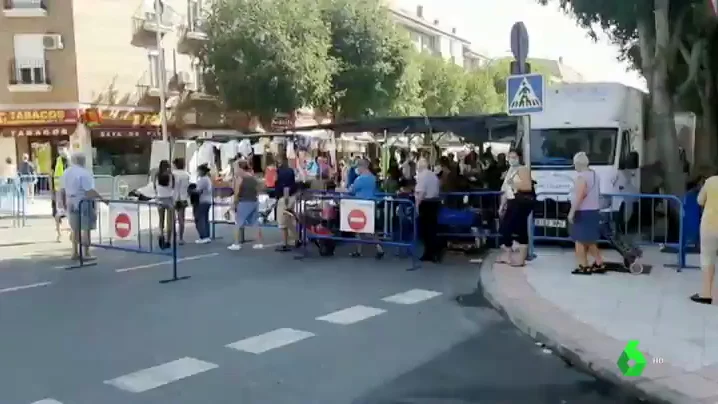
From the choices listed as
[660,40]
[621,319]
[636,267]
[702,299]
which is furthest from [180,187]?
[660,40]

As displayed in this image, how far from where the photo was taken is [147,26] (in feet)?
111

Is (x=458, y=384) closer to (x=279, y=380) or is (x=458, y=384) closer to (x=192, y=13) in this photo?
(x=279, y=380)

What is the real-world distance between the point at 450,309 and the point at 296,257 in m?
4.55

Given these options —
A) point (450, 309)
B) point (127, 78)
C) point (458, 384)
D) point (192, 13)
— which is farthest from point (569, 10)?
point (192, 13)

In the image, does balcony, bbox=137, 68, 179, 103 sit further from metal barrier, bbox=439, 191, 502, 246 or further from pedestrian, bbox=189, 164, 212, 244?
metal barrier, bbox=439, 191, 502, 246

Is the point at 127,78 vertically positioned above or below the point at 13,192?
above

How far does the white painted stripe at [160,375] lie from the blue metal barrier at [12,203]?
49.8ft

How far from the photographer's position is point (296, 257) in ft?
42.1

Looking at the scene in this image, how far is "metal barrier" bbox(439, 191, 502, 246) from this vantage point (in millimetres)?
12320

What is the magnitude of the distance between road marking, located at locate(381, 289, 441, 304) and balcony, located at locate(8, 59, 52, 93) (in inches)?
998

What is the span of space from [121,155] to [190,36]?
731 centimetres

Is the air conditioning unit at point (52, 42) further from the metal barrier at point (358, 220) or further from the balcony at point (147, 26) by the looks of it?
the metal barrier at point (358, 220)

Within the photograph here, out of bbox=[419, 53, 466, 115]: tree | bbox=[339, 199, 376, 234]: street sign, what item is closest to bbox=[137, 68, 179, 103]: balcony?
bbox=[419, 53, 466, 115]: tree

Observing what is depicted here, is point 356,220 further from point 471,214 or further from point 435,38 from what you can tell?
point 435,38
